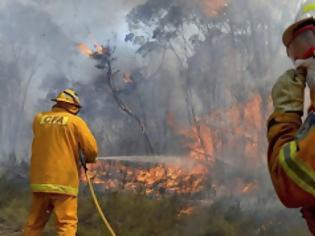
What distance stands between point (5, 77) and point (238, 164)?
3328mm

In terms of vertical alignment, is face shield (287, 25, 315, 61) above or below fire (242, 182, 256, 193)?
above

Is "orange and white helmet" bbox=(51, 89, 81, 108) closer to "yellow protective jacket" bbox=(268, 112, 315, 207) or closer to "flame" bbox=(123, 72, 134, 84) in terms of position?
"flame" bbox=(123, 72, 134, 84)

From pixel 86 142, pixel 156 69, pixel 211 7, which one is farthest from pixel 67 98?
pixel 211 7

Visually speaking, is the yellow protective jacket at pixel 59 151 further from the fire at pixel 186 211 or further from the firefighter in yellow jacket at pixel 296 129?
the firefighter in yellow jacket at pixel 296 129

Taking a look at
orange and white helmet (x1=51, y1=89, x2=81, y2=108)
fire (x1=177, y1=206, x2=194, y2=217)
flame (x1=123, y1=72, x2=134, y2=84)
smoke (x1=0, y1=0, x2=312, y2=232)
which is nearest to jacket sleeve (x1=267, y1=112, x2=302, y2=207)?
orange and white helmet (x1=51, y1=89, x2=81, y2=108)

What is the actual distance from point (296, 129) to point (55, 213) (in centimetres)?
319

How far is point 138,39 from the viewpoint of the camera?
6.54 meters

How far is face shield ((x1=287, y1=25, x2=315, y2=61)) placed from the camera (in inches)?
39.9

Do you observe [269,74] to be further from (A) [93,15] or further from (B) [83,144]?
(B) [83,144]

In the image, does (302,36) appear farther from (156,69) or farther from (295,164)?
(156,69)

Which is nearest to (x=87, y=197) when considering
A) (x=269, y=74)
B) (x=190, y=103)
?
(x=190, y=103)

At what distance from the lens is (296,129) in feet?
3.20

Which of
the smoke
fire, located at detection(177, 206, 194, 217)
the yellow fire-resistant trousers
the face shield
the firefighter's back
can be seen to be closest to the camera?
the face shield

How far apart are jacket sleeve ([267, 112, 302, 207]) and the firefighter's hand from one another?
14 millimetres
